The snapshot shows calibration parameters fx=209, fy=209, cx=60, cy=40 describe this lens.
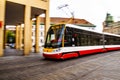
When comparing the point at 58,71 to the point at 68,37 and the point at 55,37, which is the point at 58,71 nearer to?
the point at 55,37

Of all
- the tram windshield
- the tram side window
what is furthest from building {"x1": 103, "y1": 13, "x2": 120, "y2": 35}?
the tram windshield

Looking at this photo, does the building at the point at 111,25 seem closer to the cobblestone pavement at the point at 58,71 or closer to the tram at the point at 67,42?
the tram at the point at 67,42

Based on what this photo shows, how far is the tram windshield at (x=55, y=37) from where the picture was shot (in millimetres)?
16672

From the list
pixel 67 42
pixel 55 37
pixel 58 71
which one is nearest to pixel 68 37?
pixel 67 42

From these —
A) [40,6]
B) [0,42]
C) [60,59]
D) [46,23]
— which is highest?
[40,6]

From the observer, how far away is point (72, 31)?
18391 mm

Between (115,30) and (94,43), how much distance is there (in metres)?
79.2

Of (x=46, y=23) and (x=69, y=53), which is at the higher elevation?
(x=46, y=23)

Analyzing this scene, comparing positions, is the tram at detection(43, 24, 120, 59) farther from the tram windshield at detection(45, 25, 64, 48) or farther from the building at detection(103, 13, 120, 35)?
the building at detection(103, 13, 120, 35)

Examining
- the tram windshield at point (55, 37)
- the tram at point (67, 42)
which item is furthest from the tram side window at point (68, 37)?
the tram windshield at point (55, 37)

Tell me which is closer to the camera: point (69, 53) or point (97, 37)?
point (69, 53)

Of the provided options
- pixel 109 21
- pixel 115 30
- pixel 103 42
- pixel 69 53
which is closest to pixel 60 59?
pixel 69 53

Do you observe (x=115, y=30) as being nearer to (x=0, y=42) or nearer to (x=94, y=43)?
(x=94, y=43)

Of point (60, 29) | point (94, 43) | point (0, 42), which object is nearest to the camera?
point (60, 29)
